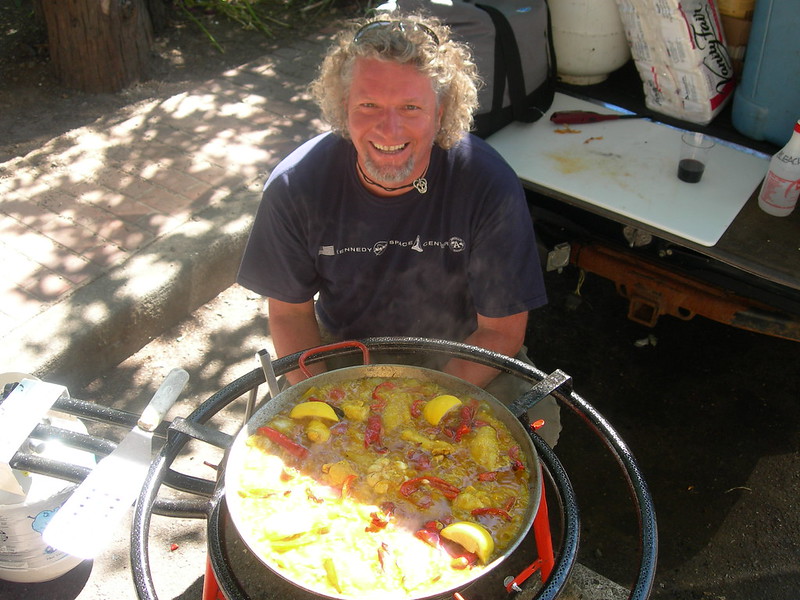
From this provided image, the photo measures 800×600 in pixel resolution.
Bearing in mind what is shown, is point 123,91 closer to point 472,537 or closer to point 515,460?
point 515,460

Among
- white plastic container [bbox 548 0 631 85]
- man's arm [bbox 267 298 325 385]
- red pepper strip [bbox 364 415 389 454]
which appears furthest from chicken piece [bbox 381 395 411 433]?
white plastic container [bbox 548 0 631 85]

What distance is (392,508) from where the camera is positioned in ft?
5.08

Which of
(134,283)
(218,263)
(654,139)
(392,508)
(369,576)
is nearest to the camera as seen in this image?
(369,576)

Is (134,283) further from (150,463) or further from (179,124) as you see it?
(150,463)

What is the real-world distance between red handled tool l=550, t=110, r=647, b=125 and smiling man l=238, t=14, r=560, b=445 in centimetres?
96

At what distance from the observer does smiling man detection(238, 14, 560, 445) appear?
6.59ft

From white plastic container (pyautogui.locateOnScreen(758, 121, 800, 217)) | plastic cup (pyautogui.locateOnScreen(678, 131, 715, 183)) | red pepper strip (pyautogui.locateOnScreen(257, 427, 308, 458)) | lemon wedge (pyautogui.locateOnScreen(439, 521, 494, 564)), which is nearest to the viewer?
lemon wedge (pyautogui.locateOnScreen(439, 521, 494, 564))

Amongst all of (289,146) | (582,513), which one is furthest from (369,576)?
(289,146)

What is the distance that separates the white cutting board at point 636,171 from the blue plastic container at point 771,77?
0.12 m

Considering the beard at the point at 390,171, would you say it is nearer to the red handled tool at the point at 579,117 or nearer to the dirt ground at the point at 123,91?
the red handled tool at the point at 579,117

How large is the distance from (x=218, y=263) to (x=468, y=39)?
1659mm

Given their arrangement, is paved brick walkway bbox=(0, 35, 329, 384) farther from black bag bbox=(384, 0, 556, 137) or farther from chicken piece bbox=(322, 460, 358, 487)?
chicken piece bbox=(322, 460, 358, 487)

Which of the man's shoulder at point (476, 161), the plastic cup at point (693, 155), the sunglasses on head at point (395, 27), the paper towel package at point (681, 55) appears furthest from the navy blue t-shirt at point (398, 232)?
the paper towel package at point (681, 55)

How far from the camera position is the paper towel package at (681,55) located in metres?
2.82
